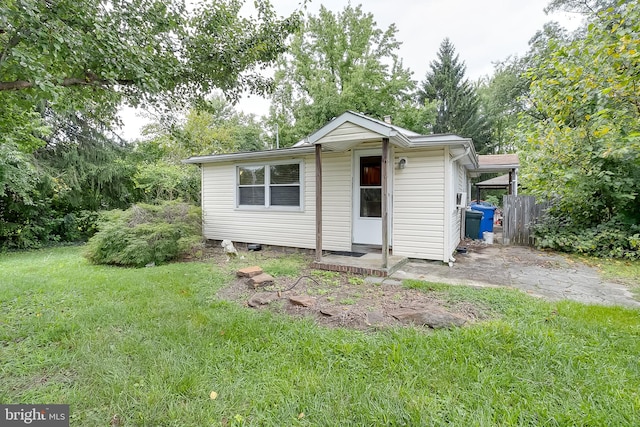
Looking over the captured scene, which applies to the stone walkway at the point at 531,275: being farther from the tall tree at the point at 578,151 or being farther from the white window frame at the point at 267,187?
the white window frame at the point at 267,187

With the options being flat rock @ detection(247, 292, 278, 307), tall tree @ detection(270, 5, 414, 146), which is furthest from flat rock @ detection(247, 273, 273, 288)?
tall tree @ detection(270, 5, 414, 146)

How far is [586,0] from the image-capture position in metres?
13.3

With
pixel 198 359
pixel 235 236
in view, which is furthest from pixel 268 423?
pixel 235 236

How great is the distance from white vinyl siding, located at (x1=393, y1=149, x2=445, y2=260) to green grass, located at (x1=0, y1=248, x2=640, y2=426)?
2238 mm

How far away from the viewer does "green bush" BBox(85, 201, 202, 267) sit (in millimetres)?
6277

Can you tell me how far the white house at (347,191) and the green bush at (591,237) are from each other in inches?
98.2

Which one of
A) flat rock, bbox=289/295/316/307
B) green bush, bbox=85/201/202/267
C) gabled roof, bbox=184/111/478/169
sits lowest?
flat rock, bbox=289/295/316/307

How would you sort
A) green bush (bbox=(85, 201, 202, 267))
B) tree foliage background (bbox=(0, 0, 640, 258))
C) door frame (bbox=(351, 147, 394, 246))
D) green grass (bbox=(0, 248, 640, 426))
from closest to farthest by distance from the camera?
green grass (bbox=(0, 248, 640, 426))
tree foliage background (bbox=(0, 0, 640, 258))
door frame (bbox=(351, 147, 394, 246))
green bush (bbox=(85, 201, 202, 267))

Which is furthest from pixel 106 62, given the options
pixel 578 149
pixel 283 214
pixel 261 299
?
pixel 578 149

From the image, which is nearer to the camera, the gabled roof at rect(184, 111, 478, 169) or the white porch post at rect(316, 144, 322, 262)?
the gabled roof at rect(184, 111, 478, 169)

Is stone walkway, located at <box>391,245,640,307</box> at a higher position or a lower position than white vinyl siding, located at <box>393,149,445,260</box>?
lower

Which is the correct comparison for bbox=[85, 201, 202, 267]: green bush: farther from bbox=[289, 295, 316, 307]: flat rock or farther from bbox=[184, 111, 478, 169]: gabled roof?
bbox=[289, 295, 316, 307]: flat rock

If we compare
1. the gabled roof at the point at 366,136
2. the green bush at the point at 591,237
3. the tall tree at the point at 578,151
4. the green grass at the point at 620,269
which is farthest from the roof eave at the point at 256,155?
the green bush at the point at 591,237

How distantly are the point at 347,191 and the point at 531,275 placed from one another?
3.73m
